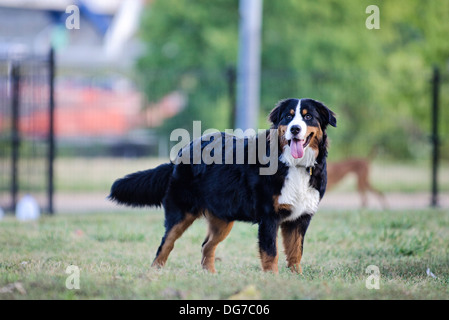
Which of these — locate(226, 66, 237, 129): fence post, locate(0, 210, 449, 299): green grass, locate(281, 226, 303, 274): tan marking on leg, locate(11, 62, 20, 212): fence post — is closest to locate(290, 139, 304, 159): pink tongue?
locate(281, 226, 303, 274): tan marking on leg

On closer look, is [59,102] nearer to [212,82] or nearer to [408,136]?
[212,82]

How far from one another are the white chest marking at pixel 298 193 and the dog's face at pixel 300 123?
7.4 inches

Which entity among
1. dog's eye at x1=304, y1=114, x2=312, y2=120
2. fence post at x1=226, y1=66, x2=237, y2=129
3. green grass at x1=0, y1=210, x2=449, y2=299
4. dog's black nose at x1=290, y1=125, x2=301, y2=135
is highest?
fence post at x1=226, y1=66, x2=237, y2=129

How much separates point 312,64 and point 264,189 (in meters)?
12.8

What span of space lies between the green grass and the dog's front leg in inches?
4.4

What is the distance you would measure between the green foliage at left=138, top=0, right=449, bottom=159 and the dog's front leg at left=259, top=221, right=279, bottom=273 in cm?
1061

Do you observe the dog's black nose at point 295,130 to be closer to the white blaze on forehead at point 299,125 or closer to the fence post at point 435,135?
the white blaze on forehead at point 299,125

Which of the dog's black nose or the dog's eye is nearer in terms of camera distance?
the dog's black nose

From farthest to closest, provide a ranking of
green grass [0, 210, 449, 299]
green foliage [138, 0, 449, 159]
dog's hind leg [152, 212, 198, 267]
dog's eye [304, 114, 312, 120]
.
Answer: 1. green foliage [138, 0, 449, 159]
2. dog's hind leg [152, 212, 198, 267]
3. dog's eye [304, 114, 312, 120]
4. green grass [0, 210, 449, 299]

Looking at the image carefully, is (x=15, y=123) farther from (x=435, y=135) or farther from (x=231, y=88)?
(x=435, y=135)

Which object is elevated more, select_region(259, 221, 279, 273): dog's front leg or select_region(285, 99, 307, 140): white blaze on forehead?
select_region(285, 99, 307, 140): white blaze on forehead

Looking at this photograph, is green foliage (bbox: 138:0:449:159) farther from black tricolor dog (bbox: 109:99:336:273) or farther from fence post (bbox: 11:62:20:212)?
black tricolor dog (bbox: 109:99:336:273)

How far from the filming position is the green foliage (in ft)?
54.0

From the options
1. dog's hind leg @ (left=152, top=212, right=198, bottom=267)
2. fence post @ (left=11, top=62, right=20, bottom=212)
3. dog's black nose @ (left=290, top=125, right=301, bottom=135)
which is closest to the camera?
dog's black nose @ (left=290, top=125, right=301, bottom=135)
